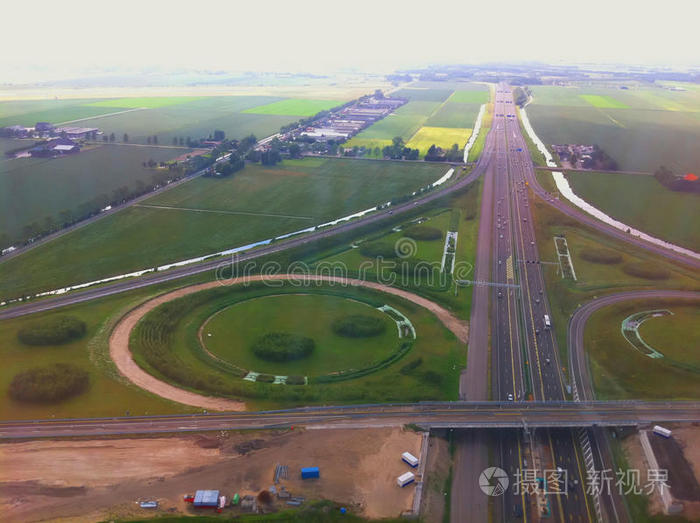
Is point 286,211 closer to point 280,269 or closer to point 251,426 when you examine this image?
point 280,269

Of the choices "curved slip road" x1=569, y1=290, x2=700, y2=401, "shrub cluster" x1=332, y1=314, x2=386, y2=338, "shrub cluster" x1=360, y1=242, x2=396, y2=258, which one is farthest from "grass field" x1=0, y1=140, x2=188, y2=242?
"curved slip road" x1=569, y1=290, x2=700, y2=401

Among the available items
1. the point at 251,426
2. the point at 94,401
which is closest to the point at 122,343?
the point at 94,401

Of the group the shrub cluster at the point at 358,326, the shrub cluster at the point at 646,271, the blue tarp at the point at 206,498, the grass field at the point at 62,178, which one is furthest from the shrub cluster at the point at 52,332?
the shrub cluster at the point at 646,271

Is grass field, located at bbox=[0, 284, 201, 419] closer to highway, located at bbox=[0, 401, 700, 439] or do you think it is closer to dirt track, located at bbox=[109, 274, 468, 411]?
dirt track, located at bbox=[109, 274, 468, 411]

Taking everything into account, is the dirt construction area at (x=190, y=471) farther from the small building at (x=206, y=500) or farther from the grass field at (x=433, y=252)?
the grass field at (x=433, y=252)

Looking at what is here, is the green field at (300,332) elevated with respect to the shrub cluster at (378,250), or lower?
lower
